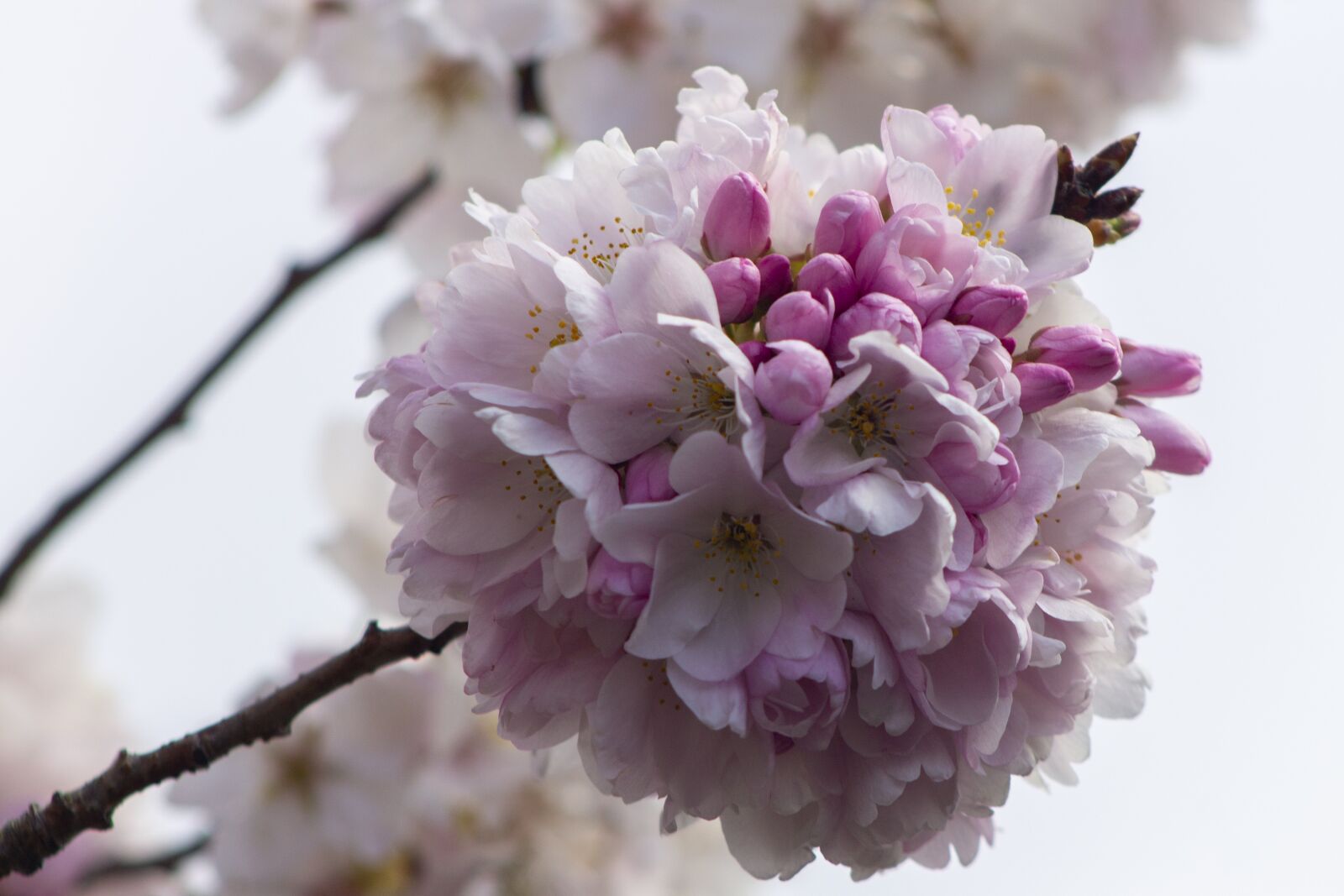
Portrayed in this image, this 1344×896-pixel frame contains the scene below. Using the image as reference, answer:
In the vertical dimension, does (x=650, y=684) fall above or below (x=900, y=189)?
below

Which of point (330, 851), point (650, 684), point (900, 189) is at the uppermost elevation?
point (900, 189)

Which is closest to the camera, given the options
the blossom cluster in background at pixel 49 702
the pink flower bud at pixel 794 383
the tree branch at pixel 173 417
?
the pink flower bud at pixel 794 383

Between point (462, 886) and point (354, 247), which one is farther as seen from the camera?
point (462, 886)

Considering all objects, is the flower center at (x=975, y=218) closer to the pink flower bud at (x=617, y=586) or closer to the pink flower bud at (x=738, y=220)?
the pink flower bud at (x=738, y=220)

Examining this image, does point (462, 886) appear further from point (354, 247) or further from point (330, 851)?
point (354, 247)

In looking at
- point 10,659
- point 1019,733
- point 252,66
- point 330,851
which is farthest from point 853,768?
point 10,659

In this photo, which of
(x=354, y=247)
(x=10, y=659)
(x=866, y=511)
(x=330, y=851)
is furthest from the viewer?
(x=10, y=659)

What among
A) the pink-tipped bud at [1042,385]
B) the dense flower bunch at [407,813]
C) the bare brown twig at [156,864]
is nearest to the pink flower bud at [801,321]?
the pink-tipped bud at [1042,385]
